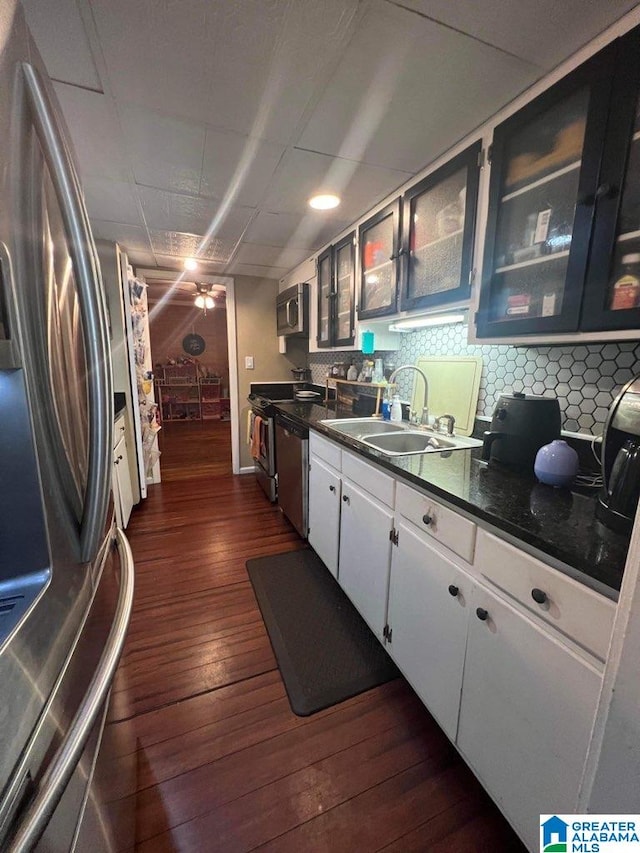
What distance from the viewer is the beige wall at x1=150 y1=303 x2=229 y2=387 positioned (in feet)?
24.5

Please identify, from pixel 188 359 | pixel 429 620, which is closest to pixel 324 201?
pixel 429 620

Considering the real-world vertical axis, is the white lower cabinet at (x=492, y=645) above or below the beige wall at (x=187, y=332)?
below

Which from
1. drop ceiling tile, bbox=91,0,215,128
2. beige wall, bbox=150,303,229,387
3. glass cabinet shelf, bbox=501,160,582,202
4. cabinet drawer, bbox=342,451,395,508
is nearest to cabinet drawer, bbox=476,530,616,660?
cabinet drawer, bbox=342,451,395,508

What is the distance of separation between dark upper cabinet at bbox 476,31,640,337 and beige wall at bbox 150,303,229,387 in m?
6.70

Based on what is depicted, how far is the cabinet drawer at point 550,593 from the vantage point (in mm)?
712

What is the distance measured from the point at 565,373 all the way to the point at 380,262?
1.18 m

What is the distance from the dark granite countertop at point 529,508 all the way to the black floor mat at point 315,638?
905 millimetres

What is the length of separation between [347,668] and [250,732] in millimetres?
458

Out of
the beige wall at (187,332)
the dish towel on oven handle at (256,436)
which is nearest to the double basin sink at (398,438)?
the dish towel on oven handle at (256,436)

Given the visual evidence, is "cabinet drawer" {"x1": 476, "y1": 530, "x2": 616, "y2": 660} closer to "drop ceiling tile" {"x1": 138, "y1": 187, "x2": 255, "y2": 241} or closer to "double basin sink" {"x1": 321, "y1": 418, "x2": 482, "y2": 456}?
"double basin sink" {"x1": 321, "y1": 418, "x2": 482, "y2": 456}

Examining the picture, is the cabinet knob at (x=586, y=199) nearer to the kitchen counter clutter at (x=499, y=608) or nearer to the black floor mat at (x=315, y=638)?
the kitchen counter clutter at (x=499, y=608)

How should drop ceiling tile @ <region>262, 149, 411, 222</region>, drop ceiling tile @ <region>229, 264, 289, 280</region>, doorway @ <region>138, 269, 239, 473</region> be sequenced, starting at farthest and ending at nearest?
doorway @ <region>138, 269, 239, 473</region>, drop ceiling tile @ <region>229, 264, 289, 280</region>, drop ceiling tile @ <region>262, 149, 411, 222</region>

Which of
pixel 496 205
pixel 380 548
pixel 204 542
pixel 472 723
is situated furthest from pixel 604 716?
pixel 204 542

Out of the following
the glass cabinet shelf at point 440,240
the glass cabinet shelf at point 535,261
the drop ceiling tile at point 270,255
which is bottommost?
the glass cabinet shelf at point 535,261
